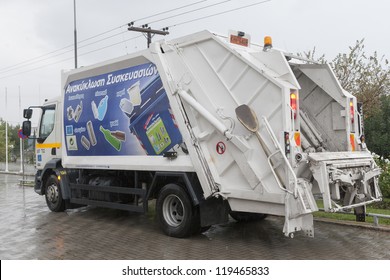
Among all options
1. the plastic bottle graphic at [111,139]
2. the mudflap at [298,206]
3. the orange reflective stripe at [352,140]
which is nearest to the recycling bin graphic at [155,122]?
the plastic bottle graphic at [111,139]

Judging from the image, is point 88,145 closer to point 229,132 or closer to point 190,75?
point 190,75

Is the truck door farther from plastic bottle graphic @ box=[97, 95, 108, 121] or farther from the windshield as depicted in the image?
plastic bottle graphic @ box=[97, 95, 108, 121]

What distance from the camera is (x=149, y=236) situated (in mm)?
7125

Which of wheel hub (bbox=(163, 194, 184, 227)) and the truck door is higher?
the truck door

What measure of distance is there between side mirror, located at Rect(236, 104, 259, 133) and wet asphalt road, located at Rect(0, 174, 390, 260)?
5.81 ft

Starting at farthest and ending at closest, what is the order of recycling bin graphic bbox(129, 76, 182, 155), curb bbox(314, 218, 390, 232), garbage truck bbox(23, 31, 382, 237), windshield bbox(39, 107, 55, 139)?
windshield bbox(39, 107, 55, 139) → curb bbox(314, 218, 390, 232) → recycling bin graphic bbox(129, 76, 182, 155) → garbage truck bbox(23, 31, 382, 237)

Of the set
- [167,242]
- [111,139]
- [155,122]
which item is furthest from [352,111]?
[111,139]

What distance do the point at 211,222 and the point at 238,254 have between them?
29.0 inches

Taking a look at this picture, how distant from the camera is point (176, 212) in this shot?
23.0 ft

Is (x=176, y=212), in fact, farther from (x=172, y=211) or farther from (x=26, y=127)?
(x=26, y=127)

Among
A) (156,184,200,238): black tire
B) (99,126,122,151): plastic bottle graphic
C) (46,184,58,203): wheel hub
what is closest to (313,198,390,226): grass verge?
(156,184,200,238): black tire

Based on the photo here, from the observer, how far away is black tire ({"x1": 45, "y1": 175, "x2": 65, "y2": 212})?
31.1ft

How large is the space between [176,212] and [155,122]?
1521 mm

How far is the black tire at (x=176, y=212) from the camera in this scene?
6562 millimetres
